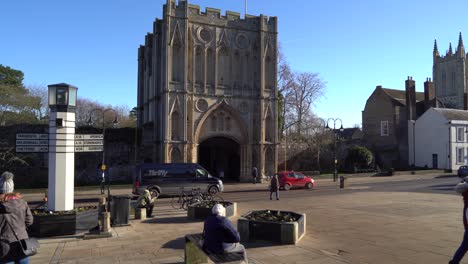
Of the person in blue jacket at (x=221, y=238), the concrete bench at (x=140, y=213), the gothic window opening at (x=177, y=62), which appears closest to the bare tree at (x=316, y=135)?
the gothic window opening at (x=177, y=62)

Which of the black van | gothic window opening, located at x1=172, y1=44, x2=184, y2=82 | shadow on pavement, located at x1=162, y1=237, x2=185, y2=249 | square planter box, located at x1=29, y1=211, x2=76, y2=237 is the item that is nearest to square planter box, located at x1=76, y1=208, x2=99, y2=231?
square planter box, located at x1=29, y1=211, x2=76, y2=237

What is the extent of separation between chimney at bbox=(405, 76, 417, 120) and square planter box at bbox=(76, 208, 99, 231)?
50.8 meters

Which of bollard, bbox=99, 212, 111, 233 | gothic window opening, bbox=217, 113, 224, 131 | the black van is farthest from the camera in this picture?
gothic window opening, bbox=217, 113, 224, 131

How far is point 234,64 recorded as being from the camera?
36438 mm

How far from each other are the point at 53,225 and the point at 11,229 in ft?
19.1

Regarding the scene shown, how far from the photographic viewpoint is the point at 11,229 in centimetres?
543

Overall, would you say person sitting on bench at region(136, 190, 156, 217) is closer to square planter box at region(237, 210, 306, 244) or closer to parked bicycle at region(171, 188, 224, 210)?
parked bicycle at region(171, 188, 224, 210)

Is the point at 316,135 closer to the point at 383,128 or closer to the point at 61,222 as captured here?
the point at 383,128

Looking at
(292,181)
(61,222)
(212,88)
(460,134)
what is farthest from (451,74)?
(61,222)

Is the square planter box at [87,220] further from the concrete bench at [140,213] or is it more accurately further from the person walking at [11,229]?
the person walking at [11,229]

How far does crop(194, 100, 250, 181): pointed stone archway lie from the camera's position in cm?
3531

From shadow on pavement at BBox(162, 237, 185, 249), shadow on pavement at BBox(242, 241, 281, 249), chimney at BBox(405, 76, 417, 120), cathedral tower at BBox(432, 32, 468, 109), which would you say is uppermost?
cathedral tower at BBox(432, 32, 468, 109)

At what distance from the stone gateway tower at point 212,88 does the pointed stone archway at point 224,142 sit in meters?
0.09

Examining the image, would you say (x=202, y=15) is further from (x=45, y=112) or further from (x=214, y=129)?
(x=45, y=112)
